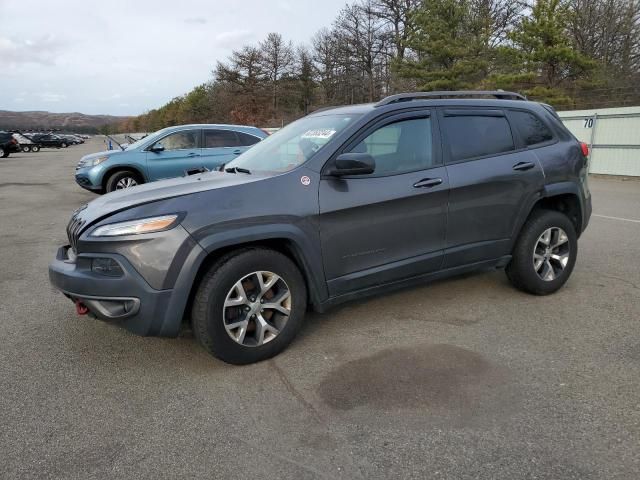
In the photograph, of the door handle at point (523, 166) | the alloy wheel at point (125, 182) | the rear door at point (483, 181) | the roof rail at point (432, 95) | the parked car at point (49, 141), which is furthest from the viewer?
the parked car at point (49, 141)

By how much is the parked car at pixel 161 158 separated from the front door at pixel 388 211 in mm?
7291

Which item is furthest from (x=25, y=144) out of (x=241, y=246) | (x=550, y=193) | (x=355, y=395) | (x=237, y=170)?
(x=355, y=395)

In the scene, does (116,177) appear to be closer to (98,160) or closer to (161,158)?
(98,160)

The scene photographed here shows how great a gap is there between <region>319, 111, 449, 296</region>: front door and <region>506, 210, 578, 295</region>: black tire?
3.04 ft

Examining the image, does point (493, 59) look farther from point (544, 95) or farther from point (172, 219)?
point (172, 219)

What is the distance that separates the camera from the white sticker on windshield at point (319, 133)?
379cm

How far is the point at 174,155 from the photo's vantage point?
Answer: 1071 centimetres

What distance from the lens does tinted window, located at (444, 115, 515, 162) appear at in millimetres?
4133

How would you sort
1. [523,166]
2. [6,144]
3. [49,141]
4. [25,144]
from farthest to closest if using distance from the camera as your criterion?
[49,141]
[25,144]
[6,144]
[523,166]

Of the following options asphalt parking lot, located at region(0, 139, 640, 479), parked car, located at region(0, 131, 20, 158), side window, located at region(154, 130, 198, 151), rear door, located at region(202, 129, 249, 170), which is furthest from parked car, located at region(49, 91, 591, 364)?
parked car, located at region(0, 131, 20, 158)

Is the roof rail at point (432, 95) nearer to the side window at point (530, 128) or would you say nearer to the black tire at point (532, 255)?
the side window at point (530, 128)

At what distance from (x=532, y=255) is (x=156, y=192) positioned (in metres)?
3.22

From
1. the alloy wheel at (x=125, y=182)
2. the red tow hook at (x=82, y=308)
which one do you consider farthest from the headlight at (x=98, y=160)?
the red tow hook at (x=82, y=308)

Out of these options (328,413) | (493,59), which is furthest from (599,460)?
(493,59)
